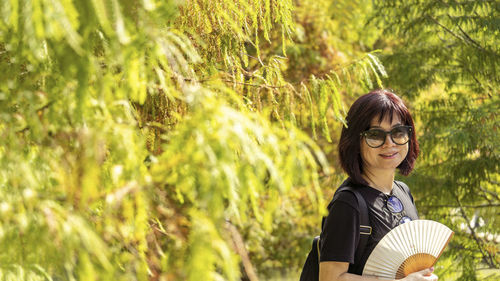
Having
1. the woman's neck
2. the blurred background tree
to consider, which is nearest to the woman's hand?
the woman's neck

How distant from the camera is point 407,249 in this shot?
2.18 meters

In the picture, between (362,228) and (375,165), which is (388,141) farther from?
(362,228)

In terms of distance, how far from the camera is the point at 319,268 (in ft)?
7.14

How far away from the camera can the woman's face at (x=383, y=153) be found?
2.28m

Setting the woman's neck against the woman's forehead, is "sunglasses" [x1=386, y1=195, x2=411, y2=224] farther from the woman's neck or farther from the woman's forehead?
the woman's forehead

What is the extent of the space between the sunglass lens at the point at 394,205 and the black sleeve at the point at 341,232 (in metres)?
0.23

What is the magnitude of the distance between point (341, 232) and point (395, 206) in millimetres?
364

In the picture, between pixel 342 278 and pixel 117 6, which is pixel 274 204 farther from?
pixel 342 278

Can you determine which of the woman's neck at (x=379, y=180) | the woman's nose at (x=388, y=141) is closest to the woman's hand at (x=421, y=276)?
the woman's neck at (x=379, y=180)

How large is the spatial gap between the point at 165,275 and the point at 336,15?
27.2ft

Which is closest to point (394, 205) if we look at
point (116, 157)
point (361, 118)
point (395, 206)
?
point (395, 206)

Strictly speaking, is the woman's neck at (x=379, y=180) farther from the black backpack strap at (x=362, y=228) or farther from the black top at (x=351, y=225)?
the black backpack strap at (x=362, y=228)

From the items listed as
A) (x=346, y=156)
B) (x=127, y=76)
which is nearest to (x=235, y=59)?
(x=346, y=156)

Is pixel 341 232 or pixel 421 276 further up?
pixel 341 232
